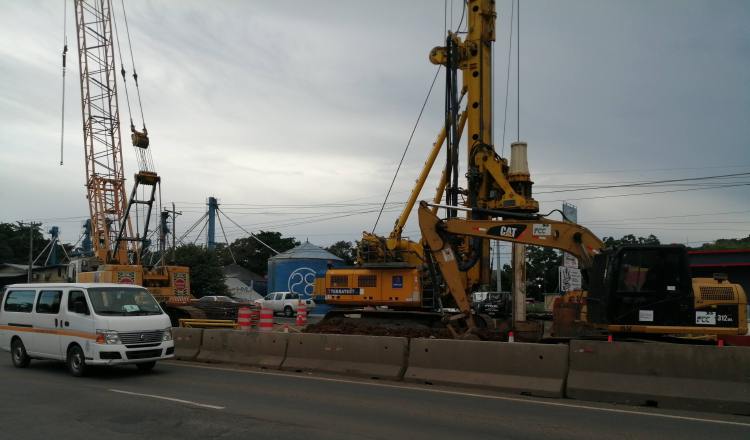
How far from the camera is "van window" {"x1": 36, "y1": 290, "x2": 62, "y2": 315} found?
1348 centimetres

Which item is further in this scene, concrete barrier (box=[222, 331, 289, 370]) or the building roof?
the building roof

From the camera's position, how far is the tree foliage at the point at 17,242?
85.2 m

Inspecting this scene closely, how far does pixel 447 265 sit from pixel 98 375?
862 cm

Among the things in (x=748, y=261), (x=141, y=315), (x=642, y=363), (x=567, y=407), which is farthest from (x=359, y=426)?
(x=748, y=261)

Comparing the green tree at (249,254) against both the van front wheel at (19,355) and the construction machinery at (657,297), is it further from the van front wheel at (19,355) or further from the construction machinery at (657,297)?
the construction machinery at (657,297)

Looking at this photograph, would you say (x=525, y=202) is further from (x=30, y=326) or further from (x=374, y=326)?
(x=30, y=326)

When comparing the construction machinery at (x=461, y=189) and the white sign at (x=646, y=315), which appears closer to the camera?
the white sign at (x=646, y=315)

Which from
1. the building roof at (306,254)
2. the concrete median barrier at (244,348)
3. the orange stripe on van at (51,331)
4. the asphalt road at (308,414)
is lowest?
the asphalt road at (308,414)

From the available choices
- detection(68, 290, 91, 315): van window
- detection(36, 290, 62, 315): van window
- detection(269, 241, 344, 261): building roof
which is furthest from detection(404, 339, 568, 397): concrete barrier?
detection(269, 241, 344, 261): building roof

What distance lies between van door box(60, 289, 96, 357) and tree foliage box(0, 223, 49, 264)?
8382 cm

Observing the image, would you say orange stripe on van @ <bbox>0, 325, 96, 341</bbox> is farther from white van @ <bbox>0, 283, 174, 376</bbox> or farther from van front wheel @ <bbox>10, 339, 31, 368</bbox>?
van front wheel @ <bbox>10, 339, 31, 368</bbox>

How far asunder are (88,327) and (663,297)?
1125 centimetres

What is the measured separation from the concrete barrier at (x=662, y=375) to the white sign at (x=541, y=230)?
4166 millimetres

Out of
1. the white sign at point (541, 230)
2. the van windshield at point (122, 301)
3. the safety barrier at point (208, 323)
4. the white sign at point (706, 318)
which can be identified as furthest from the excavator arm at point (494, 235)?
the safety barrier at point (208, 323)
